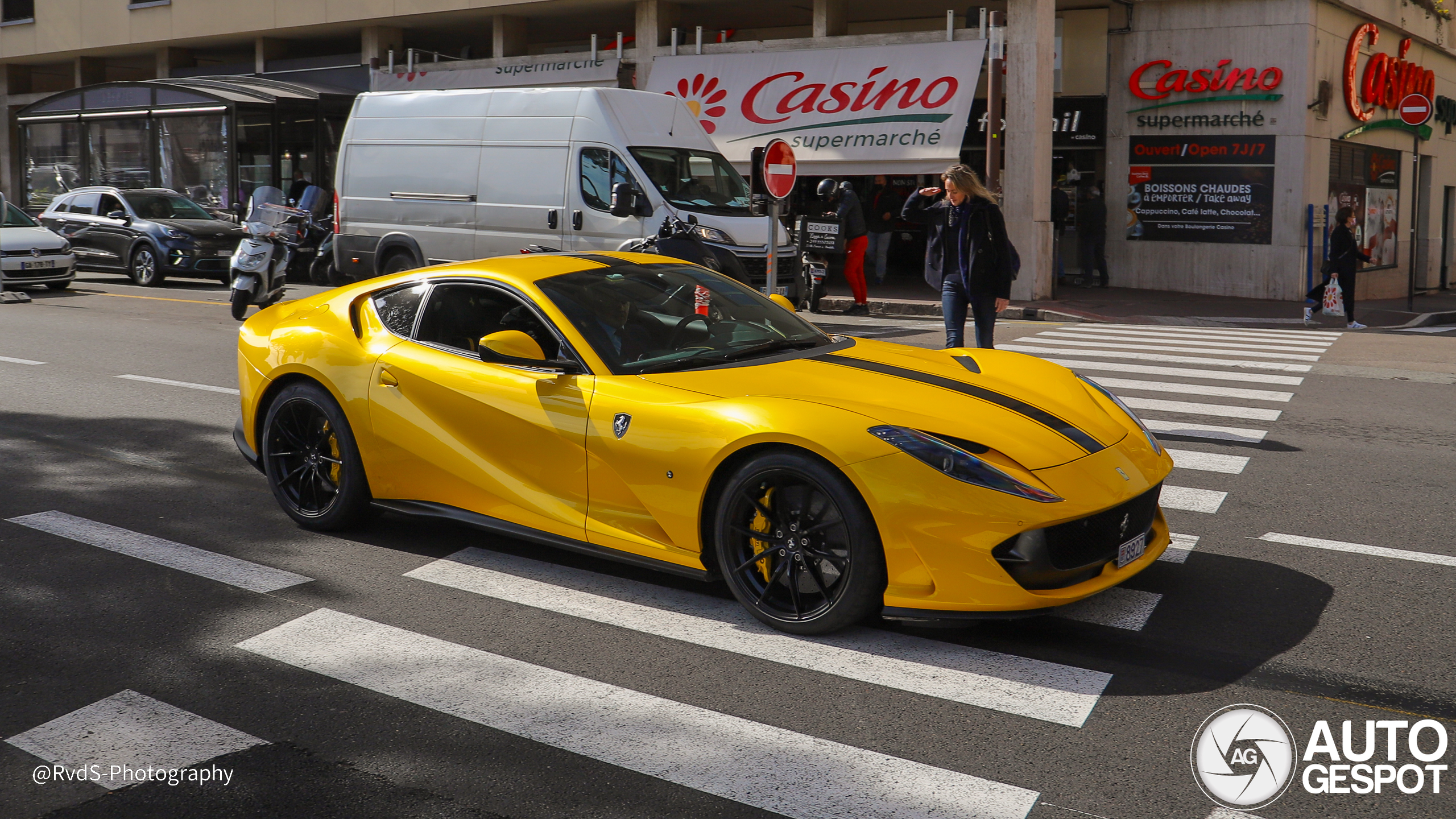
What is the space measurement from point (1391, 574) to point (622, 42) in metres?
22.8

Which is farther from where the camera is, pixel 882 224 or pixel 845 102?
pixel 882 224

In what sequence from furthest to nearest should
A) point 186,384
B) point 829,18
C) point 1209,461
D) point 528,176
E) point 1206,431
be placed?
point 829,18, point 528,176, point 186,384, point 1206,431, point 1209,461

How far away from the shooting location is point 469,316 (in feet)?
18.2

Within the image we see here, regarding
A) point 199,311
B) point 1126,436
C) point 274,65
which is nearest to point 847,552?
point 1126,436

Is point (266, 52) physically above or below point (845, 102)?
above

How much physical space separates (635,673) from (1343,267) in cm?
1644

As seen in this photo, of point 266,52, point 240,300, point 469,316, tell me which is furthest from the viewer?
point 266,52

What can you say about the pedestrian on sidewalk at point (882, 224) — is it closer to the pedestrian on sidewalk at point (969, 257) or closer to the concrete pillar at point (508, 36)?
the concrete pillar at point (508, 36)

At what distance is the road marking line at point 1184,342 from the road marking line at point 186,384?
9767 millimetres

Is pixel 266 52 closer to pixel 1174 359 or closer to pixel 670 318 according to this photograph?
pixel 1174 359

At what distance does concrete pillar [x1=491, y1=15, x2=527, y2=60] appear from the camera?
1087 inches

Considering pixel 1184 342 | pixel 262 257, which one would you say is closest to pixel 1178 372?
pixel 1184 342

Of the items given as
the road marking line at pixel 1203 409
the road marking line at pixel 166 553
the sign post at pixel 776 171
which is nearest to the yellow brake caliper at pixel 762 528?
the road marking line at pixel 166 553

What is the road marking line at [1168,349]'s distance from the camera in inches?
532
